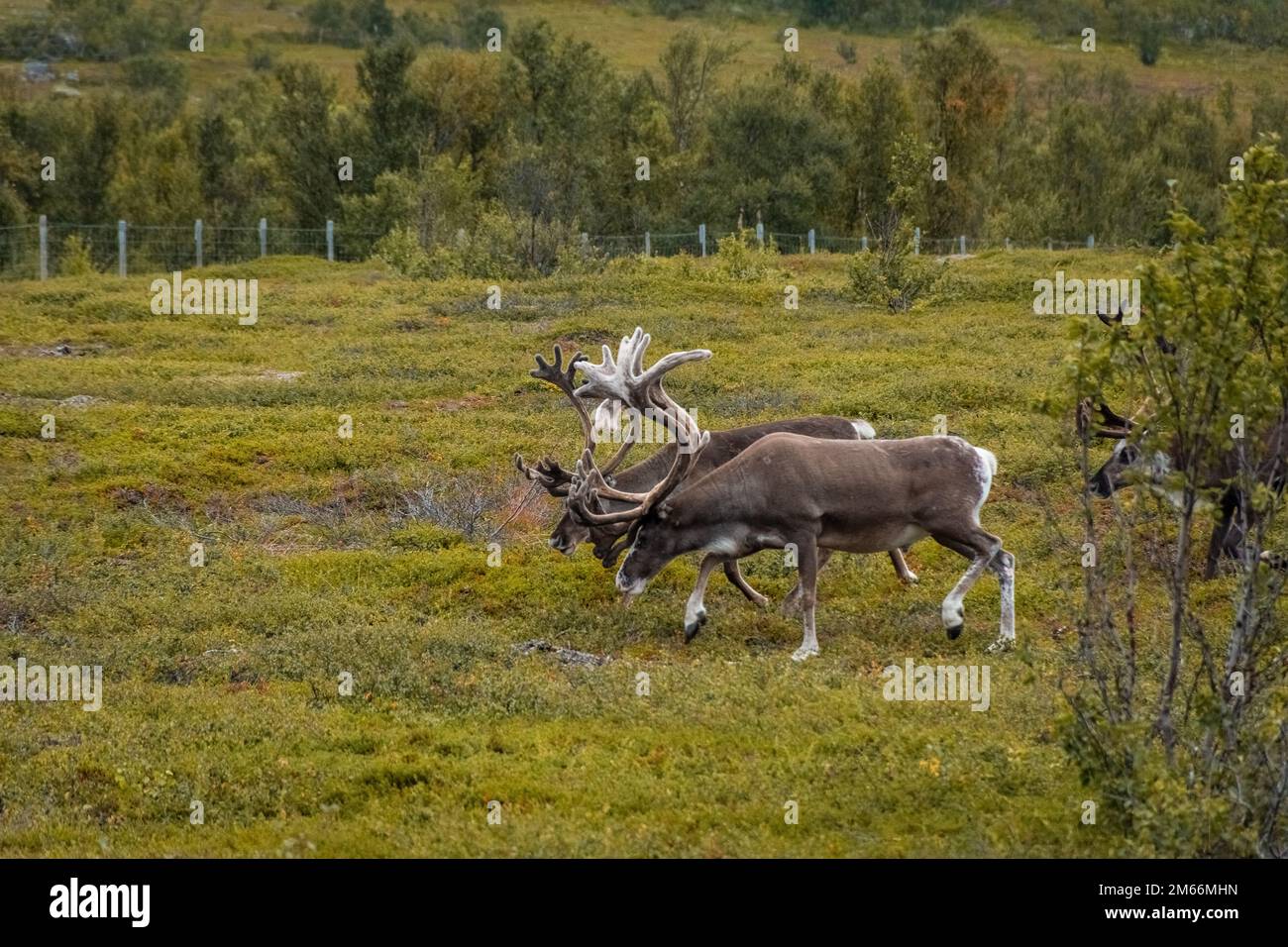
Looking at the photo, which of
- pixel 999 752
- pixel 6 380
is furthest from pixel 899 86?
pixel 999 752

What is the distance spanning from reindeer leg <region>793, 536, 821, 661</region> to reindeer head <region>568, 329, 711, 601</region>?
134cm

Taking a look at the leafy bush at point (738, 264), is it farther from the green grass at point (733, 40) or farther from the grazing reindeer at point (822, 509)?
the green grass at point (733, 40)

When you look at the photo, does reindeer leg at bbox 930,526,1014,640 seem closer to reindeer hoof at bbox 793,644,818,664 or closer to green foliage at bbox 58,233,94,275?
reindeer hoof at bbox 793,644,818,664

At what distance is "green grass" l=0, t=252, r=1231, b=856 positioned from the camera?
10.6 meters

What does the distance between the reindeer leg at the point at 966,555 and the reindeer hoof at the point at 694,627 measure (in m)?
2.16

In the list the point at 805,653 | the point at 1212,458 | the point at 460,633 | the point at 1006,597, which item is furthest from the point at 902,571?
the point at 1212,458

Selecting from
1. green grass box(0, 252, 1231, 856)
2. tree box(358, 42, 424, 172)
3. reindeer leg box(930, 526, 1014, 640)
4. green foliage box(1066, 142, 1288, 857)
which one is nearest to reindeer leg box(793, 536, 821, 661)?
green grass box(0, 252, 1231, 856)

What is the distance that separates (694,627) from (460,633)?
6.93 feet

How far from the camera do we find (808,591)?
14547 millimetres

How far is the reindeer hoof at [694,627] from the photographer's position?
14.9 metres

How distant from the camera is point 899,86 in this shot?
217ft

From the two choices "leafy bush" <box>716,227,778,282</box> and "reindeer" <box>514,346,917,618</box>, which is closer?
"reindeer" <box>514,346,917,618</box>

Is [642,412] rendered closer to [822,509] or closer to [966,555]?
[822,509]

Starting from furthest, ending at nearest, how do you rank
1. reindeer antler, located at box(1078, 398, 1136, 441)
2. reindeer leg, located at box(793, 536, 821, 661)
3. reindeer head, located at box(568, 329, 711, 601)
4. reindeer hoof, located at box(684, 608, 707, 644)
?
reindeer head, located at box(568, 329, 711, 601) → reindeer hoof, located at box(684, 608, 707, 644) → reindeer leg, located at box(793, 536, 821, 661) → reindeer antler, located at box(1078, 398, 1136, 441)
